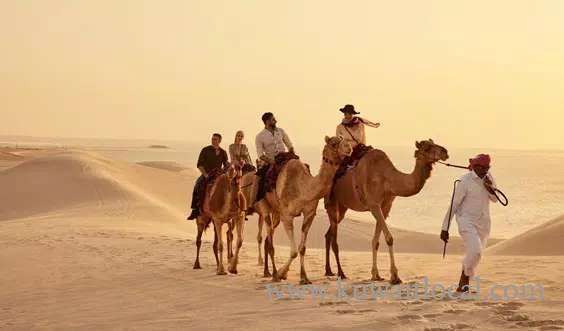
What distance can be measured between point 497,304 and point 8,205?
31652 millimetres

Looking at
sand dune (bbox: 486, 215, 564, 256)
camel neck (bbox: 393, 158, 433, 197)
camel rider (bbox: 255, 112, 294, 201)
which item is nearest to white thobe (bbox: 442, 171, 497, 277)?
camel neck (bbox: 393, 158, 433, 197)

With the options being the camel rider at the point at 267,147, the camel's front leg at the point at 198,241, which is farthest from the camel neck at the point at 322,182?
the camel's front leg at the point at 198,241

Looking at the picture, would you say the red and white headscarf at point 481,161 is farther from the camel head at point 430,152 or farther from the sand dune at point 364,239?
the sand dune at point 364,239

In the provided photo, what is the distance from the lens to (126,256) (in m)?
17.7

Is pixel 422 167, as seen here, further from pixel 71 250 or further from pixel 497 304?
pixel 71 250

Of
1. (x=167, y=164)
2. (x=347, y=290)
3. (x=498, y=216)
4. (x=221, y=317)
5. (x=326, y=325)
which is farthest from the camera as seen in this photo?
(x=167, y=164)

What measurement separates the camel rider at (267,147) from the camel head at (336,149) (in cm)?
152

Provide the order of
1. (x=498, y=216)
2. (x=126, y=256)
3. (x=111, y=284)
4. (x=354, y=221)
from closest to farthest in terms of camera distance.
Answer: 1. (x=111, y=284)
2. (x=126, y=256)
3. (x=354, y=221)
4. (x=498, y=216)

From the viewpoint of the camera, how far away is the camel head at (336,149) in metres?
11.9

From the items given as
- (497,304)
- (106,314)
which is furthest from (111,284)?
(497,304)

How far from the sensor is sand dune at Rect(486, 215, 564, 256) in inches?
773

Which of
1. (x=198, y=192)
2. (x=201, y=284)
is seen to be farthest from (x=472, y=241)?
(x=198, y=192)

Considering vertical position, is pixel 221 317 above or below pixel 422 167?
below

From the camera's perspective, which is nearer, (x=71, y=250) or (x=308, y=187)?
(x=308, y=187)
